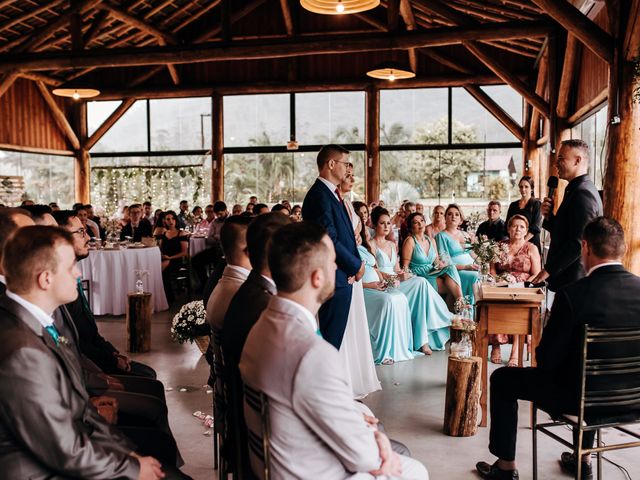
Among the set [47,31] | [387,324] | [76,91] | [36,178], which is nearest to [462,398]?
[387,324]

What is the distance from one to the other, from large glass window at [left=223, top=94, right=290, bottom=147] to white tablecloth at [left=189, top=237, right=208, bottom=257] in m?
5.79

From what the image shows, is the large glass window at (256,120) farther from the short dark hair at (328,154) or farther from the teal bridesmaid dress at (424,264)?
the short dark hair at (328,154)

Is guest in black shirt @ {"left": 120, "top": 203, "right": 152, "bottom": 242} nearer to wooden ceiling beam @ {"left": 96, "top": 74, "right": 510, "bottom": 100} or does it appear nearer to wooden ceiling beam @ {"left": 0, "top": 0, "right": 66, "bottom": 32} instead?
wooden ceiling beam @ {"left": 0, "top": 0, "right": 66, "bottom": 32}

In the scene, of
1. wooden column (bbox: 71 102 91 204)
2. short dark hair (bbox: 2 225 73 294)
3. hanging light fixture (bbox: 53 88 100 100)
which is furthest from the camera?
wooden column (bbox: 71 102 91 204)

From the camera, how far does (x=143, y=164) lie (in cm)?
1695

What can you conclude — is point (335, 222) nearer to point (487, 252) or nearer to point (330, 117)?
point (487, 252)

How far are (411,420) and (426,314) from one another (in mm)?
2054

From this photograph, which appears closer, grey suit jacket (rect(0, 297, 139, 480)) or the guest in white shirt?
grey suit jacket (rect(0, 297, 139, 480))

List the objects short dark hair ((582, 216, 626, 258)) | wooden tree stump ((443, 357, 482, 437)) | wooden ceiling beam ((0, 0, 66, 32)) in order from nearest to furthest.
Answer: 1. short dark hair ((582, 216, 626, 258))
2. wooden tree stump ((443, 357, 482, 437))
3. wooden ceiling beam ((0, 0, 66, 32))

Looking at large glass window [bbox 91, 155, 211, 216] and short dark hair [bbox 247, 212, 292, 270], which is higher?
large glass window [bbox 91, 155, 211, 216]

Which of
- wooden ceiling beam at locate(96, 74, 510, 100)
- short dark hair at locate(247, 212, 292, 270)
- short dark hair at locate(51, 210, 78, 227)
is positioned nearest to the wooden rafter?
wooden ceiling beam at locate(96, 74, 510, 100)

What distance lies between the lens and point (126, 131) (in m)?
17.0

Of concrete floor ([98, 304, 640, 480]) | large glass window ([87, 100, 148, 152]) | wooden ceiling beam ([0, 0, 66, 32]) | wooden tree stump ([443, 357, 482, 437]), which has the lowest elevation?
concrete floor ([98, 304, 640, 480])

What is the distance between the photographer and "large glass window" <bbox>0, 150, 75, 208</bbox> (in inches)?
589
